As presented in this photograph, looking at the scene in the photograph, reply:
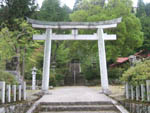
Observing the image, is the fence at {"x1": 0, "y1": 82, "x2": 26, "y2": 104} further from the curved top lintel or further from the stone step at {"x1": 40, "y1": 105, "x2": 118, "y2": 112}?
the curved top lintel

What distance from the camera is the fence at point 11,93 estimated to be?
4.66 m

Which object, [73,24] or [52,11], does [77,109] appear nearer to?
[73,24]

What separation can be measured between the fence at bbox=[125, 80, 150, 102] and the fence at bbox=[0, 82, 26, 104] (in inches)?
153

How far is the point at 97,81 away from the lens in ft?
59.6

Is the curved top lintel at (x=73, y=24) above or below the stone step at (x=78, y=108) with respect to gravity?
above

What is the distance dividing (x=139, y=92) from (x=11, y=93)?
13.6 feet

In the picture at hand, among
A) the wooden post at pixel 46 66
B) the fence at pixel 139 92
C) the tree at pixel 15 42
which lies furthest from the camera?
the wooden post at pixel 46 66

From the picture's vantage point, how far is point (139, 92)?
5.48 m

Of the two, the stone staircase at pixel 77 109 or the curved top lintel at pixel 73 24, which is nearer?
the stone staircase at pixel 77 109

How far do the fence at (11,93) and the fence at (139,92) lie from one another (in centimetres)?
388

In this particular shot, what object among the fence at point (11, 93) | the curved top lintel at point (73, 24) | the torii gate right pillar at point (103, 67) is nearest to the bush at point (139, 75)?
the torii gate right pillar at point (103, 67)

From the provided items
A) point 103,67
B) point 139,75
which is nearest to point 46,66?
point 103,67

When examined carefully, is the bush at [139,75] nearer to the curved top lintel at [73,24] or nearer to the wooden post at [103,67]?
the wooden post at [103,67]

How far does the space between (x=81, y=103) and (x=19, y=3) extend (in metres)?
9.34
